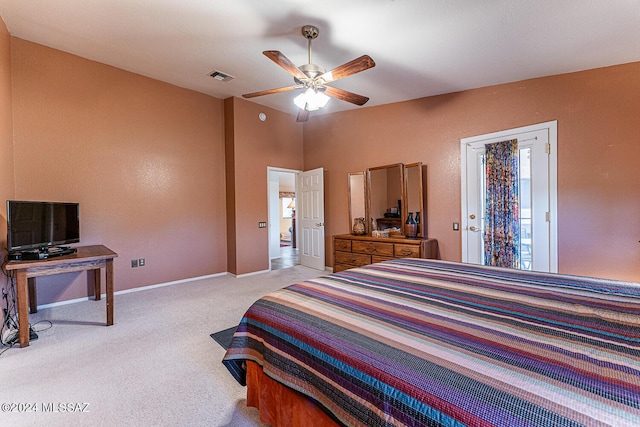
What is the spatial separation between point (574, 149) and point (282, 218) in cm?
968

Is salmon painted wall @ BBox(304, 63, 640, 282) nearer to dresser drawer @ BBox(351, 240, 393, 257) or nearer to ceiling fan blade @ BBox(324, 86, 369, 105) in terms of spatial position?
dresser drawer @ BBox(351, 240, 393, 257)

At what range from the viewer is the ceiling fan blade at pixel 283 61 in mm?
2258

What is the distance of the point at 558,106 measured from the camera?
3135mm

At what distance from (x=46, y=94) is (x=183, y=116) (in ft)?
5.28

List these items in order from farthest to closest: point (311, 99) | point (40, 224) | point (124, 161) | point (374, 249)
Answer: point (374, 249) < point (124, 161) < point (40, 224) < point (311, 99)

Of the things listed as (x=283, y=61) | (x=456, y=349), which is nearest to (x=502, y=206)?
(x=283, y=61)

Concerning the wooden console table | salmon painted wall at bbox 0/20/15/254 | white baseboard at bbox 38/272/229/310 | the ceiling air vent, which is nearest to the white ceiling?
the ceiling air vent

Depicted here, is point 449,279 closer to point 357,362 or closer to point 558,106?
point 357,362

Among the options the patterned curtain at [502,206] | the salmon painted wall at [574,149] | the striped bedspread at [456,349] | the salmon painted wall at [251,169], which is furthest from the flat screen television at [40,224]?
the patterned curtain at [502,206]

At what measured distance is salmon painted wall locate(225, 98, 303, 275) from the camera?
494 cm

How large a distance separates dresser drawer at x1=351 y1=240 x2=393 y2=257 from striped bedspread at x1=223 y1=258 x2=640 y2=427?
91.7 inches

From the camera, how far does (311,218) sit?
18.6ft

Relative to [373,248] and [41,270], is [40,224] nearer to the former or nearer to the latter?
[41,270]

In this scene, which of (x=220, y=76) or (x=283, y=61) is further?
(x=220, y=76)
